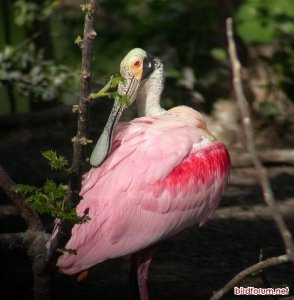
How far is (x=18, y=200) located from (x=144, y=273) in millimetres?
788

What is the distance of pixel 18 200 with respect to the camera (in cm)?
370

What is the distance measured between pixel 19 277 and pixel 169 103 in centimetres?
346

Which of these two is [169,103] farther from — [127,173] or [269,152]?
[127,173]

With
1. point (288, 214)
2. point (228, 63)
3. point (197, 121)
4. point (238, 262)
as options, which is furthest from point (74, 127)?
point (197, 121)

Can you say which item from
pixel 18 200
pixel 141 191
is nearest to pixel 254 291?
pixel 141 191

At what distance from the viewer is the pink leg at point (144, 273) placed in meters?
4.21

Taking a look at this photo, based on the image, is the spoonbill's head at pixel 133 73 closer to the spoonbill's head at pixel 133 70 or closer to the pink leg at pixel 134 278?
the spoonbill's head at pixel 133 70

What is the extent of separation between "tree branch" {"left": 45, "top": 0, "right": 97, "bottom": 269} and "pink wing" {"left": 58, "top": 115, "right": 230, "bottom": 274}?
1.22ft

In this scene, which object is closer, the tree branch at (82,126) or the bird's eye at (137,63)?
the tree branch at (82,126)

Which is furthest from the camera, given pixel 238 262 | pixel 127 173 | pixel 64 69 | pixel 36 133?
pixel 36 133

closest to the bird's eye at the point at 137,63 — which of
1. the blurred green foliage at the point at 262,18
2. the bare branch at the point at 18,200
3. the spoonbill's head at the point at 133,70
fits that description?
the spoonbill's head at the point at 133,70

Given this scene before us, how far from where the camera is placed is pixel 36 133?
25.7ft

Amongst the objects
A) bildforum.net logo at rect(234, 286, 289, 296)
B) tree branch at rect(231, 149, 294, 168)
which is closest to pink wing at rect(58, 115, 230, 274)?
bildforum.net logo at rect(234, 286, 289, 296)

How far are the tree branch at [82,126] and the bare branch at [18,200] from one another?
8.0 inches
